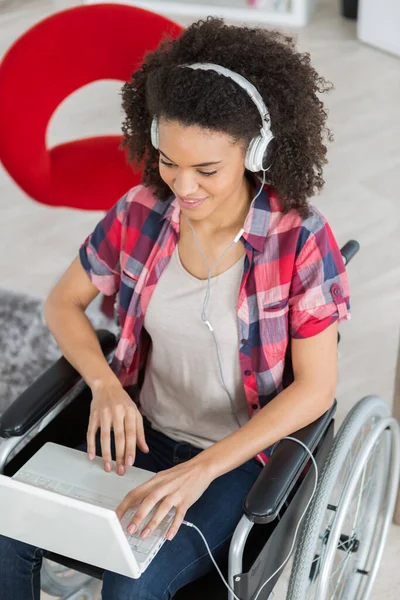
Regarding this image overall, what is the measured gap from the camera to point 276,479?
1.41 m

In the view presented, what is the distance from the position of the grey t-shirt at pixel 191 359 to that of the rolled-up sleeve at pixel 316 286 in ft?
0.39

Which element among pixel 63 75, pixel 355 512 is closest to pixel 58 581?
pixel 355 512

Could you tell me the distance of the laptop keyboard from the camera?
1.39 m

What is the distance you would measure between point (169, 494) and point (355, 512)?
2.07ft

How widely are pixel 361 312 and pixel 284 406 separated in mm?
1337

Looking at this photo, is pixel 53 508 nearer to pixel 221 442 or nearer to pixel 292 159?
pixel 221 442

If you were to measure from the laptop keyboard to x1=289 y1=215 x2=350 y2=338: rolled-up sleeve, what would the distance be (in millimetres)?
394

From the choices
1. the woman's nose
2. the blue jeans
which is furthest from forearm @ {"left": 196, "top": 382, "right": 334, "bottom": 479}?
the woman's nose

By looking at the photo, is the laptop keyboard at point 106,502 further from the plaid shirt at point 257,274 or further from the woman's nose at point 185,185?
the woman's nose at point 185,185

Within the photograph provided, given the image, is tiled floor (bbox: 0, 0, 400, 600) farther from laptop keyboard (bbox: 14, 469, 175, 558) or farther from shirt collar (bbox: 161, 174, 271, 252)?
shirt collar (bbox: 161, 174, 271, 252)

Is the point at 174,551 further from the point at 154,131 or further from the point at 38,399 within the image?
the point at 154,131

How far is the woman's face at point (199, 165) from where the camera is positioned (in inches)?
56.8

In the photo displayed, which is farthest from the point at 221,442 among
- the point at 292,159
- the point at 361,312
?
the point at 361,312

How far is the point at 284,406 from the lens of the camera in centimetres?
154
